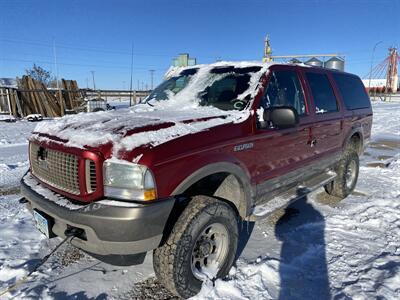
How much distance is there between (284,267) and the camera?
306cm

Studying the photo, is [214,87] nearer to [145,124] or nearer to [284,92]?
[284,92]

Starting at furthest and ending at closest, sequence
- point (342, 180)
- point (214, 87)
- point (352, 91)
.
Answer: point (352, 91) → point (342, 180) → point (214, 87)

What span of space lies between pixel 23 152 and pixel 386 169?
8.79 m

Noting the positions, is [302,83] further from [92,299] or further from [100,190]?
[92,299]

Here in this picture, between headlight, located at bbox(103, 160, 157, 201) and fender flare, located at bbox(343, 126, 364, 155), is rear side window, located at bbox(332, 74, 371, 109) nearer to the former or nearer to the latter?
fender flare, located at bbox(343, 126, 364, 155)

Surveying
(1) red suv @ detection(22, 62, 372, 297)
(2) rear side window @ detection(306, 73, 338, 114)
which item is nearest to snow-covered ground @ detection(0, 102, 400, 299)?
(1) red suv @ detection(22, 62, 372, 297)

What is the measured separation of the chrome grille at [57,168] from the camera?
237 centimetres

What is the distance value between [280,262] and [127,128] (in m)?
2.03

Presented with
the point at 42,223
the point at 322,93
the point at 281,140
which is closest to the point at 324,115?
the point at 322,93

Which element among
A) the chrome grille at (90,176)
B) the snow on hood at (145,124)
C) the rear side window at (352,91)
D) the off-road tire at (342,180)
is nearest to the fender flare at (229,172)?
the snow on hood at (145,124)

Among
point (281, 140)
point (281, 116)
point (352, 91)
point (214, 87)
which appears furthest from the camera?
point (352, 91)

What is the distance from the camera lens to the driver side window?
11.2ft

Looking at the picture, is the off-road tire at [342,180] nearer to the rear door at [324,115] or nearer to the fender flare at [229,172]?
the rear door at [324,115]

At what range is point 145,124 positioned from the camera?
2.56m
